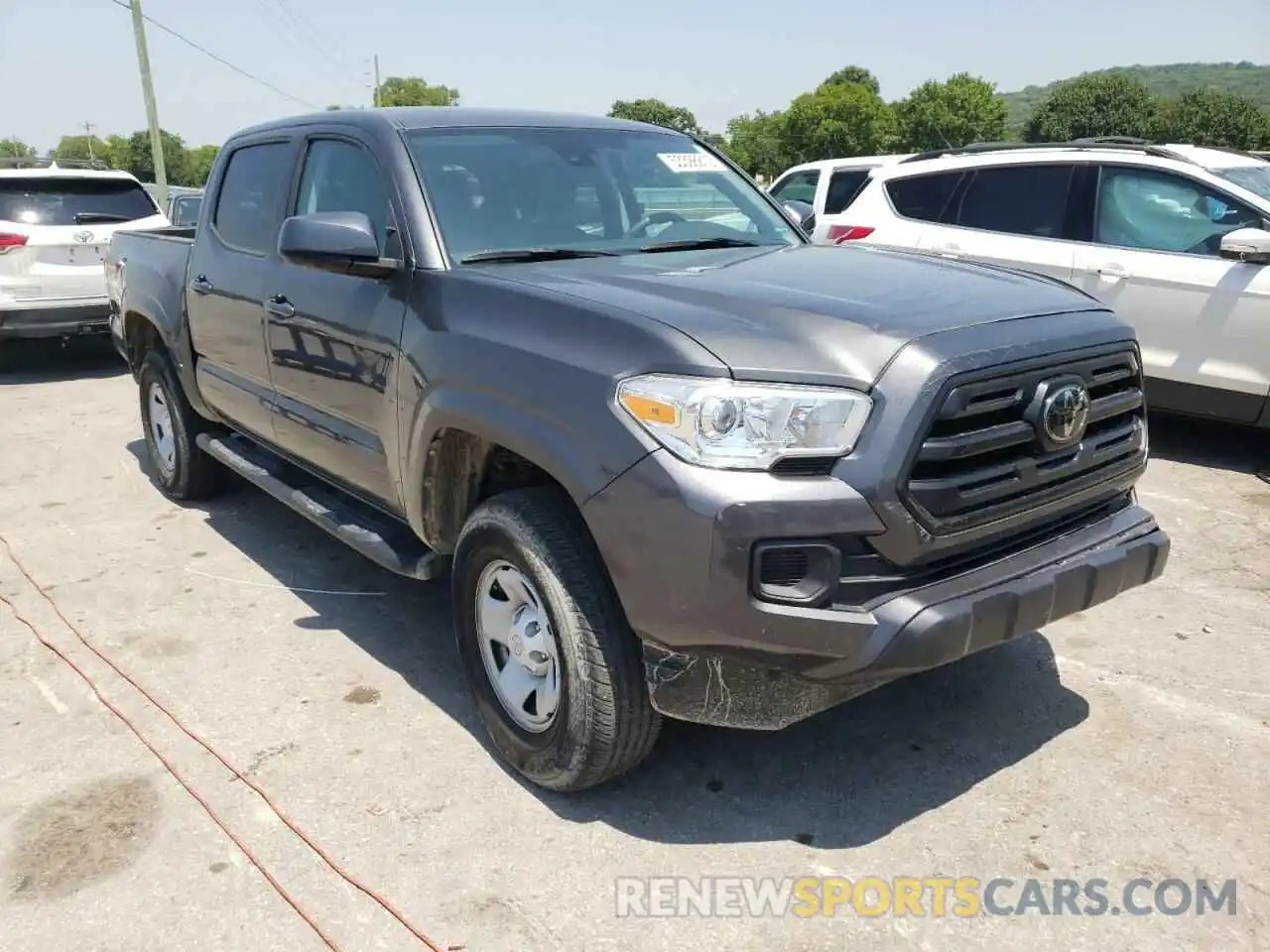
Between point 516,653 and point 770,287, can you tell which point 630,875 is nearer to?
point 516,653

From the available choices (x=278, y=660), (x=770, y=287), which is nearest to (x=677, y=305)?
(x=770, y=287)

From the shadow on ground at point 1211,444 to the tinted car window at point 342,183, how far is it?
4974 mm

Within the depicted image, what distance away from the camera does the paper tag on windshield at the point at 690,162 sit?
4129mm

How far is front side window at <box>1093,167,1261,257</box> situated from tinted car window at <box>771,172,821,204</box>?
5463mm

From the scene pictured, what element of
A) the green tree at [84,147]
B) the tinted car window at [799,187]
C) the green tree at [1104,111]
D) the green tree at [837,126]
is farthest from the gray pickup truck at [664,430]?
the green tree at [84,147]

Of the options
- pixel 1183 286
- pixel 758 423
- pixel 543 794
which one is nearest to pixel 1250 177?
pixel 1183 286

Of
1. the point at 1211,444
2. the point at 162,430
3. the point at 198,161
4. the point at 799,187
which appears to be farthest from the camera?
the point at 198,161

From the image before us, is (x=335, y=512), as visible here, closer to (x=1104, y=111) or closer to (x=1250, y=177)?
(x=1250, y=177)

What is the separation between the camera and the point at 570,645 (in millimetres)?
2680

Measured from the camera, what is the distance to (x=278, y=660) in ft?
12.8

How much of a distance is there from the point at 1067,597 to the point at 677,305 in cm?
125

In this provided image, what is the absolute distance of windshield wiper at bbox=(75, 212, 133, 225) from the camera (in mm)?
9555

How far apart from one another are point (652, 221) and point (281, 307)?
4.82ft

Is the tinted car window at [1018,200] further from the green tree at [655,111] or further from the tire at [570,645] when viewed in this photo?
the green tree at [655,111]
